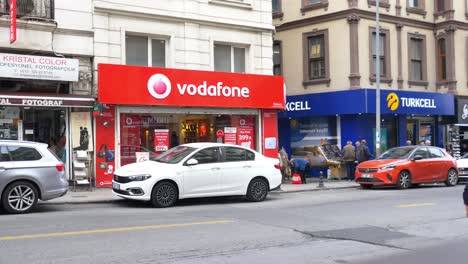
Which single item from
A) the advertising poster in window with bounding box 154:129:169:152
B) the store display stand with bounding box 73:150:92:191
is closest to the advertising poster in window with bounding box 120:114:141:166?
the advertising poster in window with bounding box 154:129:169:152

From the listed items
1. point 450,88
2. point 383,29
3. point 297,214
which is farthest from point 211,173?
point 450,88

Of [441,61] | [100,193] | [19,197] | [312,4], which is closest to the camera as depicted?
[19,197]

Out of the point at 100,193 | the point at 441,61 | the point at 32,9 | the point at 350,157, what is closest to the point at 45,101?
the point at 32,9

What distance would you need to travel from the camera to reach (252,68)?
22516mm

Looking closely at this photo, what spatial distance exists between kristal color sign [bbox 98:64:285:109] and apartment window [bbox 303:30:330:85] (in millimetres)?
4764

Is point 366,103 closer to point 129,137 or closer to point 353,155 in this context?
point 353,155

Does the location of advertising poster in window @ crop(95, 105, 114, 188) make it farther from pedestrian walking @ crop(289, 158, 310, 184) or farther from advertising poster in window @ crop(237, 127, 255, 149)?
pedestrian walking @ crop(289, 158, 310, 184)

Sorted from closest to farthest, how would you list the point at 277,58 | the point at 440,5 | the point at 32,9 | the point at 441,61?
1. the point at 32,9
2. the point at 277,58
3. the point at 440,5
4. the point at 441,61

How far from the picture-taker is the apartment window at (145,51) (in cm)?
1984

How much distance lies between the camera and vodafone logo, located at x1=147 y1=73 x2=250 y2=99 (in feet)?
63.1

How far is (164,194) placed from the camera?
14156 millimetres

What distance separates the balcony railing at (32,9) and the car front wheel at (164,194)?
711cm

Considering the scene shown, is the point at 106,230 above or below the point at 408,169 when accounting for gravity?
below

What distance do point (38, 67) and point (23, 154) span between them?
516 centimetres
